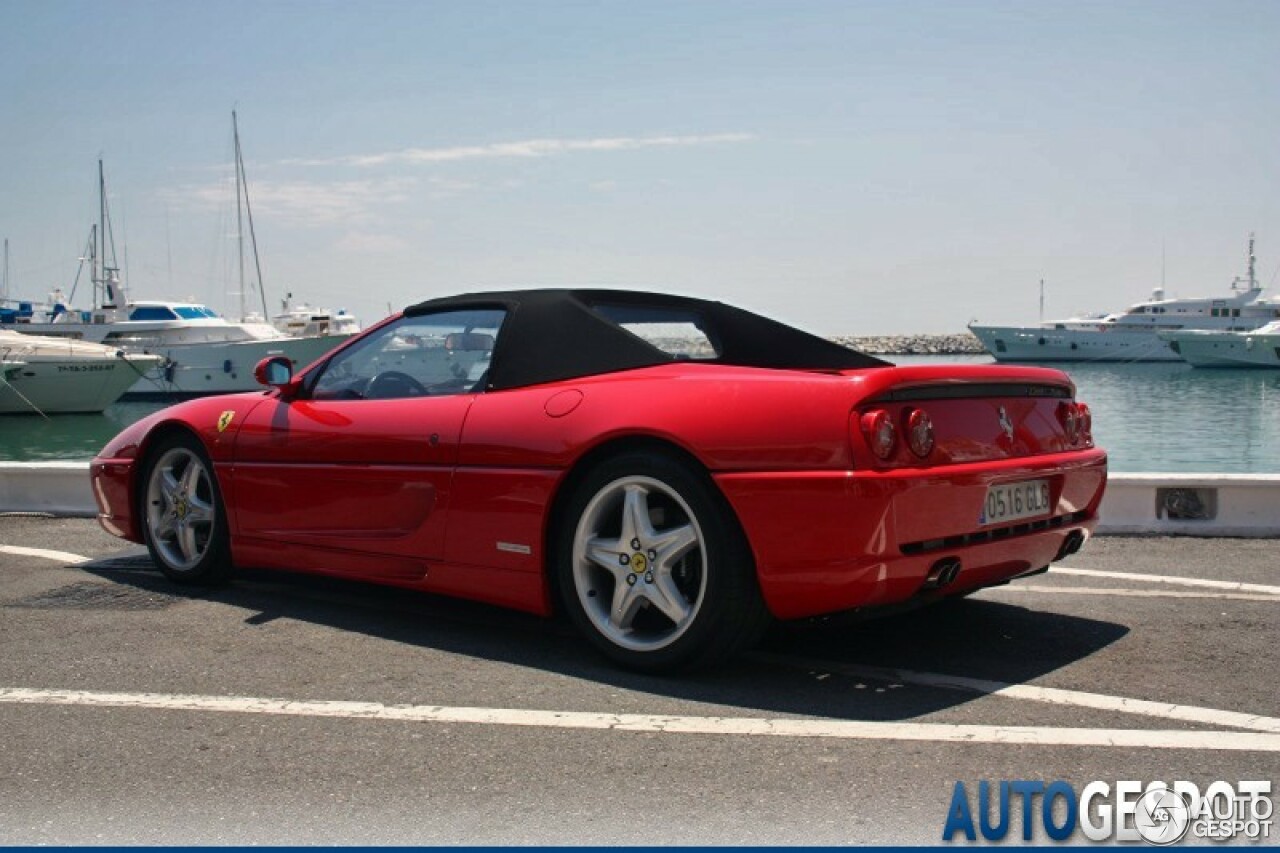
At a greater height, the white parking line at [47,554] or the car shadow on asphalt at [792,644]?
the white parking line at [47,554]

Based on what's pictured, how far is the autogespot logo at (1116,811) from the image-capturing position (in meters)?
2.79

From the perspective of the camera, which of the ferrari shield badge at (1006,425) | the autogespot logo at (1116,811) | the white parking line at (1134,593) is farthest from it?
the white parking line at (1134,593)

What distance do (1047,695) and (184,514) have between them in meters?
3.86

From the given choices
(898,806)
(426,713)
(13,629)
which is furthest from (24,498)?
(898,806)

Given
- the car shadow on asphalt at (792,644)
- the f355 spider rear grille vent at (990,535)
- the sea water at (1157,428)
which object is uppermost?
the f355 spider rear grille vent at (990,535)

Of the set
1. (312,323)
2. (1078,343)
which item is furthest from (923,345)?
(312,323)

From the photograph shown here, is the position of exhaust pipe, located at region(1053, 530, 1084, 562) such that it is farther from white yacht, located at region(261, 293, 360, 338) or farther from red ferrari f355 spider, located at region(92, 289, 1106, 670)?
white yacht, located at region(261, 293, 360, 338)

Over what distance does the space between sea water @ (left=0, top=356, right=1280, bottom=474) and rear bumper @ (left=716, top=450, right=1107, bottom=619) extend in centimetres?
2008

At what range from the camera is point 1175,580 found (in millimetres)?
5844

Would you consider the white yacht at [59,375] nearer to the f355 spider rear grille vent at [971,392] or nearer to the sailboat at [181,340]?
the sailboat at [181,340]

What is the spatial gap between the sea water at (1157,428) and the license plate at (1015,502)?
19.6m

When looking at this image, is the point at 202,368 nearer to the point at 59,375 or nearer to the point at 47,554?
the point at 59,375

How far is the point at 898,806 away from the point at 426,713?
145 cm

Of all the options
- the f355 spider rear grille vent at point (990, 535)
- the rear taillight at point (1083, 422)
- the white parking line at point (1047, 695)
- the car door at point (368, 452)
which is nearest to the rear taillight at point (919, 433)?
the f355 spider rear grille vent at point (990, 535)
